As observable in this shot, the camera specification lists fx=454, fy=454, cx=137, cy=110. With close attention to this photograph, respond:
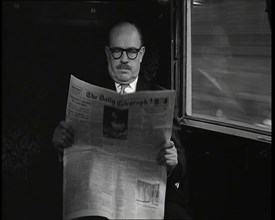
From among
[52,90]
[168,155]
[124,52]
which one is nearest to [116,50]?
[124,52]

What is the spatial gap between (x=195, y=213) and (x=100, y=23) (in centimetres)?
62

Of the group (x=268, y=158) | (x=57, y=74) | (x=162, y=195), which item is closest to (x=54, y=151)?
(x=57, y=74)

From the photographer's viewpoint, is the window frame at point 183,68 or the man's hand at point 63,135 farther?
the window frame at point 183,68

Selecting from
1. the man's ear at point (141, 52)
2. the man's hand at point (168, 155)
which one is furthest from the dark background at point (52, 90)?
the man's hand at point (168, 155)

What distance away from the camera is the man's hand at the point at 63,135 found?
1.22m

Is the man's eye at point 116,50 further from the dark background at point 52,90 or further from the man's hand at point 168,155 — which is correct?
the man's hand at point 168,155

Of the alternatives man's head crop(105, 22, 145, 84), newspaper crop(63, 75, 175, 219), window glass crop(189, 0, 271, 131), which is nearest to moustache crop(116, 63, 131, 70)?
man's head crop(105, 22, 145, 84)

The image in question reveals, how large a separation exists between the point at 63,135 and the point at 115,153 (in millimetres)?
151

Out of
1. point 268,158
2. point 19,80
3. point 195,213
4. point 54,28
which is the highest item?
point 54,28

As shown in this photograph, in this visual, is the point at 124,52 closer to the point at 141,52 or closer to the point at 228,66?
the point at 141,52

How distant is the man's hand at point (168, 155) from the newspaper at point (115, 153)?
12 millimetres

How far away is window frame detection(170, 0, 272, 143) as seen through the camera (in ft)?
4.37

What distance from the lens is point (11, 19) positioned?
125 centimetres

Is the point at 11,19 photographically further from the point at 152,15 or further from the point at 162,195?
the point at 162,195
